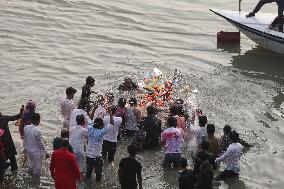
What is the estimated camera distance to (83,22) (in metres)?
23.6

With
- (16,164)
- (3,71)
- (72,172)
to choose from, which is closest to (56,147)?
(72,172)

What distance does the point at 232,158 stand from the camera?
11.9 meters

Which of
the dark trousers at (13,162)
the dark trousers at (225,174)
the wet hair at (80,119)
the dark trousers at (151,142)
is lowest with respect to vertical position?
the dark trousers at (225,174)

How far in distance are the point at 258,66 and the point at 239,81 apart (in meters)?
1.94

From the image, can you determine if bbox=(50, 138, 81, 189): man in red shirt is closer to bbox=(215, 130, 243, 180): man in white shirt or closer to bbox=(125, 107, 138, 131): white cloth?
bbox=(215, 130, 243, 180): man in white shirt

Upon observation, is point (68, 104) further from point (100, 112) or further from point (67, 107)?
point (100, 112)

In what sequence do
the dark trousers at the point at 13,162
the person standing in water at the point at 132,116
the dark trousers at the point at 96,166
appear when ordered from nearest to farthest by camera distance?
the dark trousers at the point at 96,166 → the dark trousers at the point at 13,162 → the person standing in water at the point at 132,116

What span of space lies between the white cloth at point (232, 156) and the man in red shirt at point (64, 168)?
318 centimetres

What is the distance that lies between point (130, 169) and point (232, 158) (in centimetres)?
260

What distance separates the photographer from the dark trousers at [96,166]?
11.6m

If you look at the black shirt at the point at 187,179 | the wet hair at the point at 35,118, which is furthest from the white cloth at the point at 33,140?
the black shirt at the point at 187,179

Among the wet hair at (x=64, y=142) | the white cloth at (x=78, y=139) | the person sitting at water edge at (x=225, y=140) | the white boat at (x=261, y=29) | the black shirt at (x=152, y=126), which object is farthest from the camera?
the white boat at (x=261, y=29)

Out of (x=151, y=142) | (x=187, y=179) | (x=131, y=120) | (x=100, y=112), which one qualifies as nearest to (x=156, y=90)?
(x=131, y=120)

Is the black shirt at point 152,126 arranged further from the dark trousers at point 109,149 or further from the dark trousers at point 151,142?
the dark trousers at point 109,149
